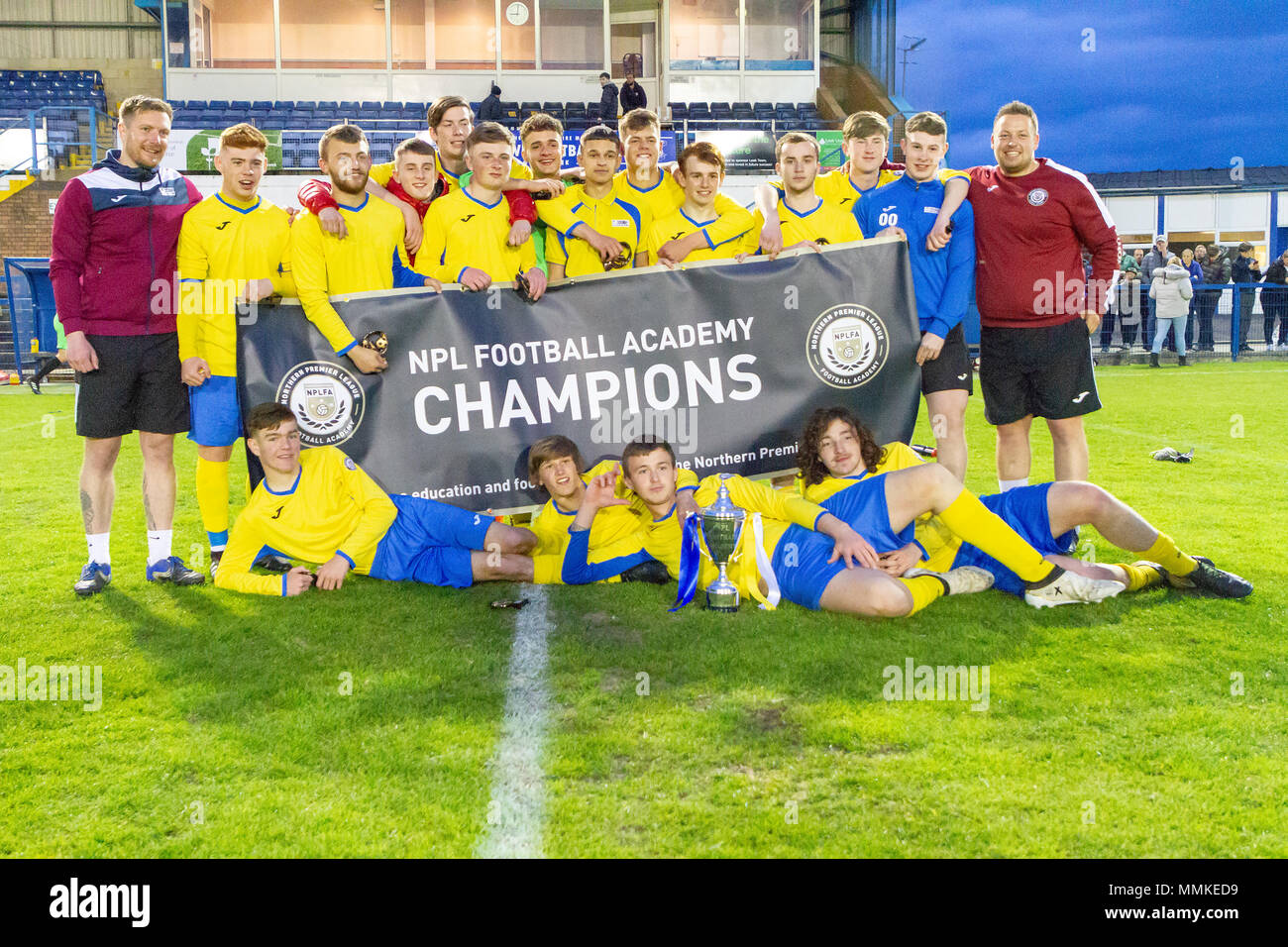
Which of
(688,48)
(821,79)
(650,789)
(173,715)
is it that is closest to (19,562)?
(173,715)

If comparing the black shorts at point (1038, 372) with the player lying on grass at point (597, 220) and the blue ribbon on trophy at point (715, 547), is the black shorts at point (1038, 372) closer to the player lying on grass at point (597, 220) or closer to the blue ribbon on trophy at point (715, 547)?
the blue ribbon on trophy at point (715, 547)

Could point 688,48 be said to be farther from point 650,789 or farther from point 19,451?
point 650,789

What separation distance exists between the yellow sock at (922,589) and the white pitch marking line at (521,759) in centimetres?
141

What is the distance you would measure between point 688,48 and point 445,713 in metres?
25.3

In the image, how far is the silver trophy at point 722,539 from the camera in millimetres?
4180

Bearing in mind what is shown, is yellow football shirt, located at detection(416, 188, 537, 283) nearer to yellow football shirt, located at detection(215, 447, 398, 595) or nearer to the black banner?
the black banner

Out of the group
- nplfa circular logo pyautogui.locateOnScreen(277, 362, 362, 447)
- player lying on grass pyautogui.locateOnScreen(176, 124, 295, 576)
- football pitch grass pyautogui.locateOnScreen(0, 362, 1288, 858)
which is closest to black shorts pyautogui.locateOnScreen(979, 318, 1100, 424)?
football pitch grass pyautogui.locateOnScreen(0, 362, 1288, 858)

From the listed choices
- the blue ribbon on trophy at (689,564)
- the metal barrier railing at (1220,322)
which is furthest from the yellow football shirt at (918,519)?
the metal barrier railing at (1220,322)

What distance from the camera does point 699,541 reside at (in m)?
4.27

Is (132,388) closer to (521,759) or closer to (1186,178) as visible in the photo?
(521,759)

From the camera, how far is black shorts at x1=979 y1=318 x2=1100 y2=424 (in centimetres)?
515

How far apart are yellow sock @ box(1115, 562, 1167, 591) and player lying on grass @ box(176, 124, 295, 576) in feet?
12.4

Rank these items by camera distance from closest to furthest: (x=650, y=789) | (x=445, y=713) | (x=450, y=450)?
(x=650, y=789), (x=445, y=713), (x=450, y=450)

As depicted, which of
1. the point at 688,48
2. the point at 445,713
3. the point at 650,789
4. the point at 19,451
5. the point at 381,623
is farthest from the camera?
the point at 688,48
